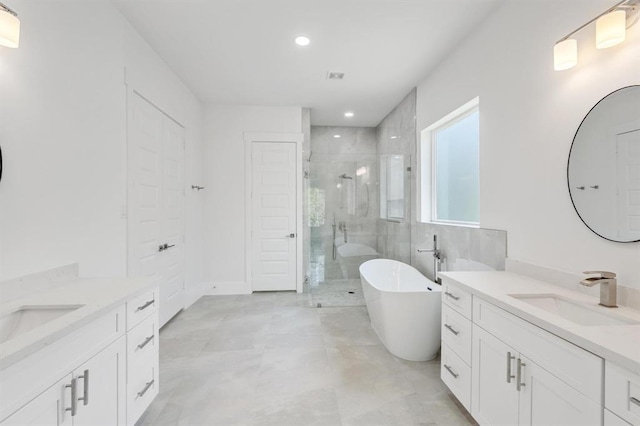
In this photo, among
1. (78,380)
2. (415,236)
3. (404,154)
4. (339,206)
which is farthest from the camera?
(339,206)

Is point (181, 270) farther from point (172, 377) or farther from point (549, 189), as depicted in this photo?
point (549, 189)

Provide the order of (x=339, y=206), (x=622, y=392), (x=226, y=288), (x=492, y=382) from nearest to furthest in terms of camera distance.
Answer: (x=622, y=392)
(x=492, y=382)
(x=226, y=288)
(x=339, y=206)

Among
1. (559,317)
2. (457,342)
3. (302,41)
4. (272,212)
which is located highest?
(302,41)

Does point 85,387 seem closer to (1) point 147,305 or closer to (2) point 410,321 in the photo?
(1) point 147,305

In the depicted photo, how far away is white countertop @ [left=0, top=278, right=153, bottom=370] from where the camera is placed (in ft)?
2.88

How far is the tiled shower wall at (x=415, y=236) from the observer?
2.21 m

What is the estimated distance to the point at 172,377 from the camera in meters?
2.14

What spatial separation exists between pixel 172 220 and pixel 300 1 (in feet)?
8.52

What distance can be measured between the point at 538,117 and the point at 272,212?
3.38 m

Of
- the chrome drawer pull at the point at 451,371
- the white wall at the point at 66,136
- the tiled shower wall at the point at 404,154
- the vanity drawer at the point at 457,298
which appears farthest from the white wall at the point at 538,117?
the white wall at the point at 66,136

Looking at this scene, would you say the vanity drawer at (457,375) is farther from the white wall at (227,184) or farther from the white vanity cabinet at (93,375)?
the white wall at (227,184)

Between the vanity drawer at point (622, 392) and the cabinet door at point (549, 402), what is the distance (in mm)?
62


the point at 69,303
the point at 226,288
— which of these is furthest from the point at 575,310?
the point at 226,288

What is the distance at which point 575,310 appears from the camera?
1373 mm
